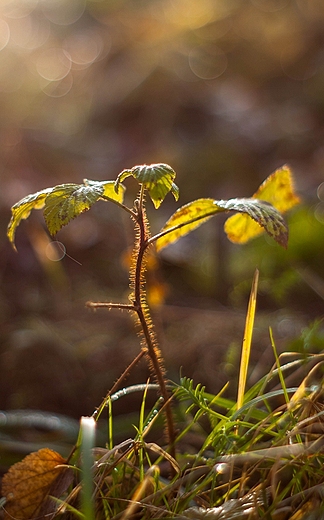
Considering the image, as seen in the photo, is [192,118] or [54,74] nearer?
[192,118]

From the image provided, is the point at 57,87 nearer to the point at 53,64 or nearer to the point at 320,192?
the point at 53,64

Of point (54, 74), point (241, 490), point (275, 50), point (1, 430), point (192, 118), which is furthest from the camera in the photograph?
point (54, 74)

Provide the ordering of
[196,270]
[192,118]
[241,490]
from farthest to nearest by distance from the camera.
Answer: [192,118] < [196,270] < [241,490]

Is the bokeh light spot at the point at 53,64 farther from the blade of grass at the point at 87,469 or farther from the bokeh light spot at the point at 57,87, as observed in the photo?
the blade of grass at the point at 87,469

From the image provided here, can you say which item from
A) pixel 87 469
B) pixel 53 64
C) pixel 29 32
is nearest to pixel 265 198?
pixel 87 469

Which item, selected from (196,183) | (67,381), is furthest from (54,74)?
(67,381)

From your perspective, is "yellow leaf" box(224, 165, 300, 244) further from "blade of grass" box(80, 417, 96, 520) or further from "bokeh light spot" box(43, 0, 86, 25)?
"bokeh light spot" box(43, 0, 86, 25)

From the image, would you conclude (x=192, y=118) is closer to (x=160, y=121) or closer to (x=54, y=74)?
(x=160, y=121)

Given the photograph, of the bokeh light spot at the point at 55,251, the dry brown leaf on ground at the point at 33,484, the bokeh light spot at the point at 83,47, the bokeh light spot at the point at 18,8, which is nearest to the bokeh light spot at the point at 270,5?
the bokeh light spot at the point at 83,47
